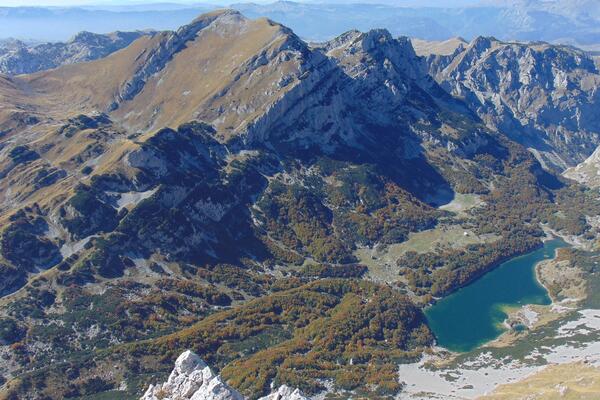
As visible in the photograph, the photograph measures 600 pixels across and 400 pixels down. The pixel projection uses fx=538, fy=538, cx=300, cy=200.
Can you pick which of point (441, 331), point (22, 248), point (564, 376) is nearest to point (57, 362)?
point (22, 248)

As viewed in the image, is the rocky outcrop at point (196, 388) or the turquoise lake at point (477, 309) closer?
the rocky outcrop at point (196, 388)

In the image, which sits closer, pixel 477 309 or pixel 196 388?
pixel 196 388

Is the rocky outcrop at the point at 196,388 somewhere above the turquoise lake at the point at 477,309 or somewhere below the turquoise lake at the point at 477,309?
above

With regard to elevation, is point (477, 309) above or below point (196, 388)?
below

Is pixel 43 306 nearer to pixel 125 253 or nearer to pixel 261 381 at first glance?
pixel 125 253
